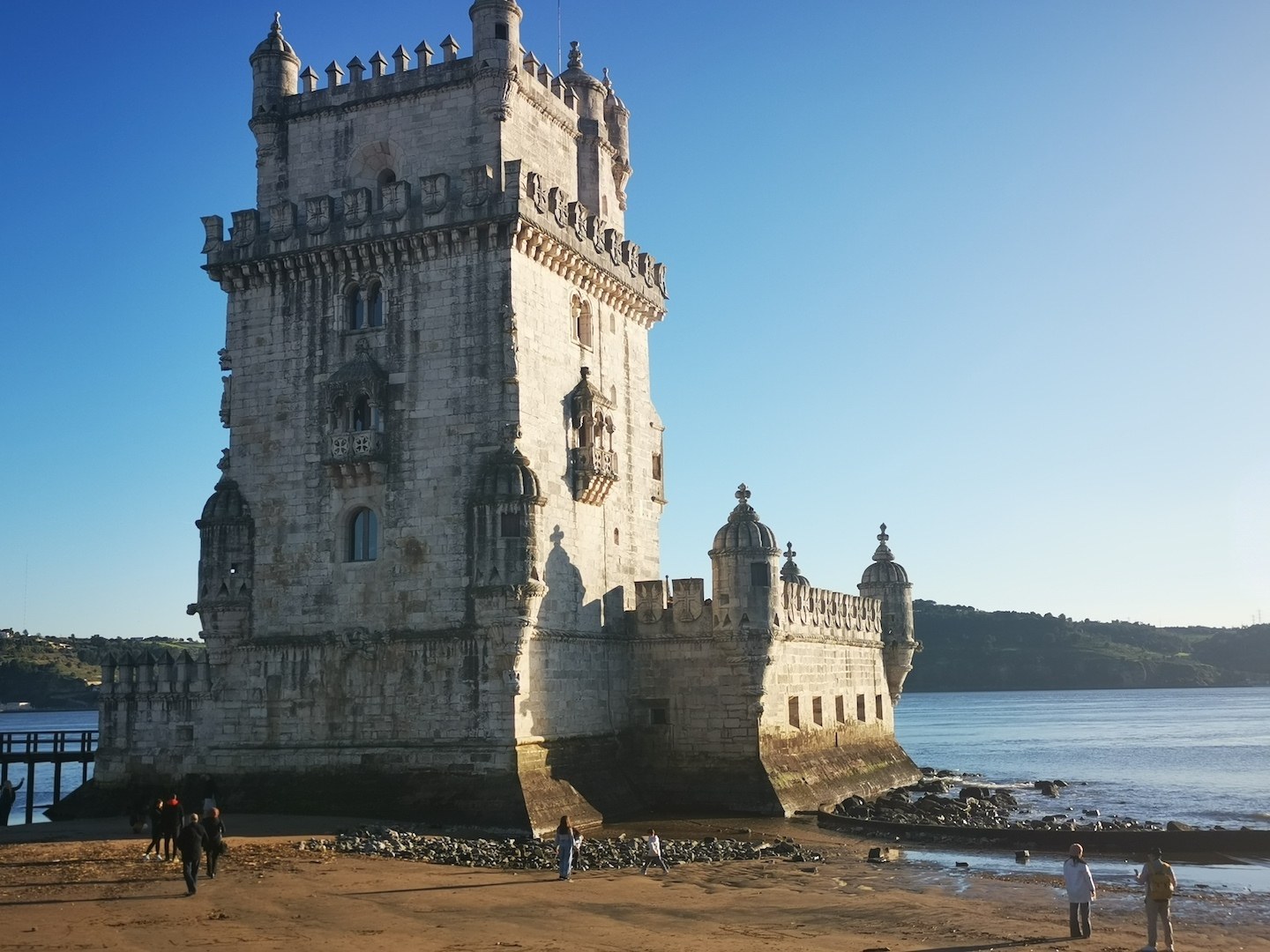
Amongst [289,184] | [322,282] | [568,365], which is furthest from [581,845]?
[289,184]

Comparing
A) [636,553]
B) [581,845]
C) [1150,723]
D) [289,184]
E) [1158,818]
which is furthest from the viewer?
[1150,723]

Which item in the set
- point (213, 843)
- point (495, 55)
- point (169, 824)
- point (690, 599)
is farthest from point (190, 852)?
point (495, 55)

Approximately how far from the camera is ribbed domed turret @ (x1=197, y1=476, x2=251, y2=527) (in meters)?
38.0

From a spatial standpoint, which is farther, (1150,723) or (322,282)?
(1150,723)

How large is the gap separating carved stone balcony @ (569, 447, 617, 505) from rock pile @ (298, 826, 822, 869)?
1037cm

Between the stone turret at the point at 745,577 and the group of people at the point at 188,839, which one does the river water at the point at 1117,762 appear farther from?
the group of people at the point at 188,839

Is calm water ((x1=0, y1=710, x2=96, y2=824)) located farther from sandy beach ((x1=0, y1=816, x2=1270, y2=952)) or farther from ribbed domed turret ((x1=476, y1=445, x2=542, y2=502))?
ribbed domed turret ((x1=476, y1=445, x2=542, y2=502))

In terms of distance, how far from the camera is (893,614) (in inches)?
2147

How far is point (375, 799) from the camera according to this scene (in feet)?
114

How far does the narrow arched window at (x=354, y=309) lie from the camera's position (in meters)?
38.1

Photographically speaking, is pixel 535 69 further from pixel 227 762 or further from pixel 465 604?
pixel 227 762

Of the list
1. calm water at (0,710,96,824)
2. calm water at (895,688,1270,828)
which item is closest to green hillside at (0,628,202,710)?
calm water at (0,710,96,824)

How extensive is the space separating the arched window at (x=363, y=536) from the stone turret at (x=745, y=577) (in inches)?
404

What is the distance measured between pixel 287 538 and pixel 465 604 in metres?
6.25
